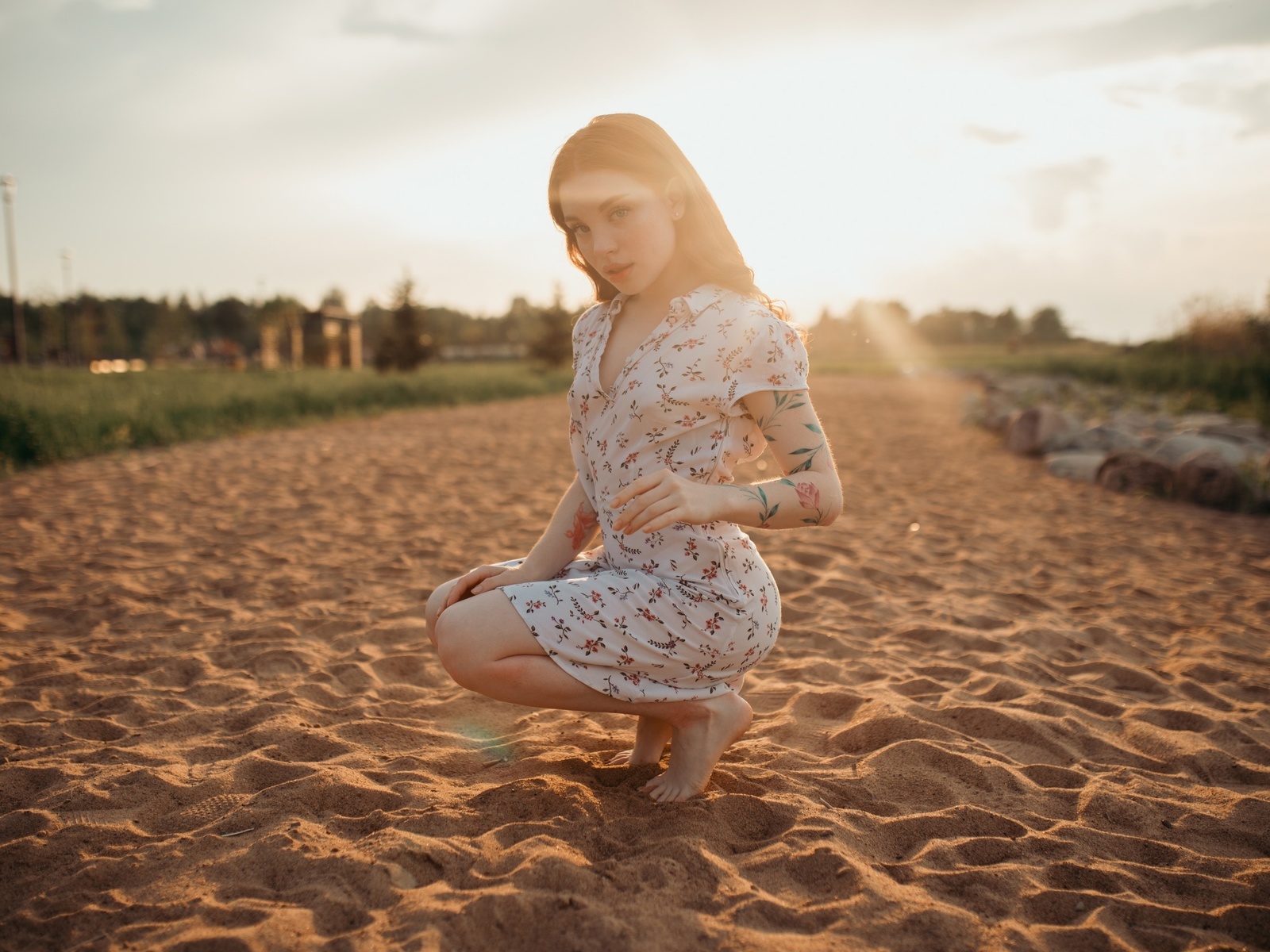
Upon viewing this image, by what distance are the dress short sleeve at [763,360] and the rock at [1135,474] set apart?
6993mm

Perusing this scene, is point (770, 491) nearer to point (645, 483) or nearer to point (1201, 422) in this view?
point (645, 483)

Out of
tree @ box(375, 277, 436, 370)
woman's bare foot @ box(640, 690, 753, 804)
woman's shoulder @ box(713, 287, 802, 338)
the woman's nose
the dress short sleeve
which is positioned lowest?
woman's bare foot @ box(640, 690, 753, 804)

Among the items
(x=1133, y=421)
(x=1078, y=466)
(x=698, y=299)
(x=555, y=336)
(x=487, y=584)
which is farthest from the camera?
(x=555, y=336)

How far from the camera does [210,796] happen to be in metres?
2.23

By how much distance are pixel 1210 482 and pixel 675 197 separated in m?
6.96

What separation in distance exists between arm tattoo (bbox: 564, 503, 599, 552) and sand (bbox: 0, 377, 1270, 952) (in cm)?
67

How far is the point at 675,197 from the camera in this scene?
82.4 inches

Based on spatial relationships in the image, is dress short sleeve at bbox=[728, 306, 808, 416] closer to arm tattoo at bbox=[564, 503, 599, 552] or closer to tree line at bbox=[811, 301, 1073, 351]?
arm tattoo at bbox=[564, 503, 599, 552]

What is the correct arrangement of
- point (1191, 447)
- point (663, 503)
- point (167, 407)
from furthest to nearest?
point (167, 407)
point (1191, 447)
point (663, 503)

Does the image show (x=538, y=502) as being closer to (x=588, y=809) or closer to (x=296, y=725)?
(x=296, y=725)

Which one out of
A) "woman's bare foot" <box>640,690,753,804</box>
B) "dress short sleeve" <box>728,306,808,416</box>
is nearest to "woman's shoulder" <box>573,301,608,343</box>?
"dress short sleeve" <box>728,306,808,416</box>

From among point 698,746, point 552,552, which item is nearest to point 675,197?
point 552,552

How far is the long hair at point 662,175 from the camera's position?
6.59 ft

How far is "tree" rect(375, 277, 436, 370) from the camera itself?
27016 millimetres
